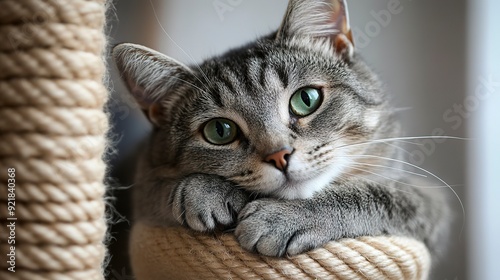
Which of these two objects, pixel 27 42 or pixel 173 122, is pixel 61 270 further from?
pixel 173 122

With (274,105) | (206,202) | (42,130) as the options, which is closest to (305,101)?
(274,105)

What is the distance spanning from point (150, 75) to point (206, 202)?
419 millimetres

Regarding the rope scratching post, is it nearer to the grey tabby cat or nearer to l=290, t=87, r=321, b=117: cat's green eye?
the grey tabby cat

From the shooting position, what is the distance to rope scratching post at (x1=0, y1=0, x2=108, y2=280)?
28.9 inches

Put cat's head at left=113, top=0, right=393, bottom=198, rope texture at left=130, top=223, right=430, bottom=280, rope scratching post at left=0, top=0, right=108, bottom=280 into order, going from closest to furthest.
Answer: rope scratching post at left=0, top=0, right=108, bottom=280 → rope texture at left=130, top=223, right=430, bottom=280 → cat's head at left=113, top=0, right=393, bottom=198

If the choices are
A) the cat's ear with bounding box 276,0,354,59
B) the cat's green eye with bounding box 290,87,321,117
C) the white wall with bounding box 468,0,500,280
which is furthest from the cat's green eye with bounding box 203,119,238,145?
the white wall with bounding box 468,0,500,280

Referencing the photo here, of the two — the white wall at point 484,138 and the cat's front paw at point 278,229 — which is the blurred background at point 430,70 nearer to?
the white wall at point 484,138

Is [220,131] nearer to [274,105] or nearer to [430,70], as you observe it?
[274,105]

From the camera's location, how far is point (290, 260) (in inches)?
37.7

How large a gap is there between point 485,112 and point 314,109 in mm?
1014

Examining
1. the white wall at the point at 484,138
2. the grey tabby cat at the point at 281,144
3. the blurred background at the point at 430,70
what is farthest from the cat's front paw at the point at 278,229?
the white wall at the point at 484,138

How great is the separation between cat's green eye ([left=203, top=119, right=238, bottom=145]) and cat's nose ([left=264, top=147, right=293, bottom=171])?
160 mm

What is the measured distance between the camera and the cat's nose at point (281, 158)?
1014mm

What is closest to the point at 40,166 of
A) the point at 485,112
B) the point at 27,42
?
the point at 27,42
